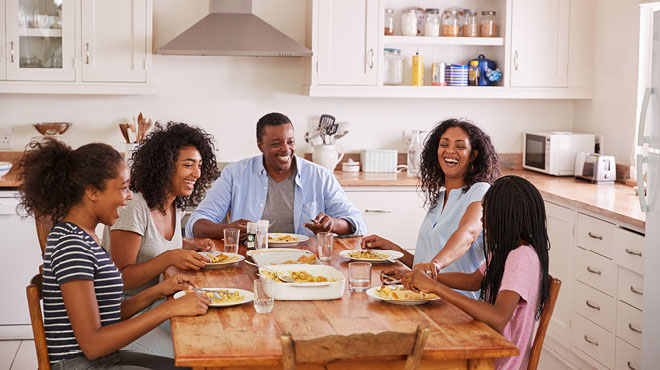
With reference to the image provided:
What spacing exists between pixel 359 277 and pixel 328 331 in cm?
42

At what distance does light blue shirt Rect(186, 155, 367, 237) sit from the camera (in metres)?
3.72

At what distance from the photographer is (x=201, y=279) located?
8.71 feet

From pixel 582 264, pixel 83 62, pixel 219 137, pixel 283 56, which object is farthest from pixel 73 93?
pixel 582 264

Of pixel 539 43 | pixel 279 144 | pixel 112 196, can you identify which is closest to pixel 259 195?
pixel 279 144

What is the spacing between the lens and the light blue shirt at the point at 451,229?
2.93 m

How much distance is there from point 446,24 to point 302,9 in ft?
3.04

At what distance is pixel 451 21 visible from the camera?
522cm

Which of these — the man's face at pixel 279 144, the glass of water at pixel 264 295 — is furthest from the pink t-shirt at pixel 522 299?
the man's face at pixel 279 144

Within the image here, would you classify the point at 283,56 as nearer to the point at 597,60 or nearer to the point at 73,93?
the point at 73,93

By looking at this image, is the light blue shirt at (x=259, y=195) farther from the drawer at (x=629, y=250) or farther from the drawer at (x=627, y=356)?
the drawer at (x=627, y=356)

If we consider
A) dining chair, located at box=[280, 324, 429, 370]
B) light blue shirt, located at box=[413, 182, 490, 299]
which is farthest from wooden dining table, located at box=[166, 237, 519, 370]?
light blue shirt, located at box=[413, 182, 490, 299]

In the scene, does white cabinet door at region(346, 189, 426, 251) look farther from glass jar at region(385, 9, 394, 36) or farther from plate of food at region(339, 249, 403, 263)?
plate of food at region(339, 249, 403, 263)

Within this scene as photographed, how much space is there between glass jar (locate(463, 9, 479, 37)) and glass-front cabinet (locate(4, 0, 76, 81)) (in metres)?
2.42

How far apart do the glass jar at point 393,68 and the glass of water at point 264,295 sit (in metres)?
3.20
